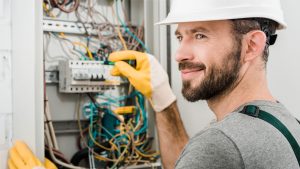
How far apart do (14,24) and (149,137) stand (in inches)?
39.6

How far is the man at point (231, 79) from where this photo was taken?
0.81 metres

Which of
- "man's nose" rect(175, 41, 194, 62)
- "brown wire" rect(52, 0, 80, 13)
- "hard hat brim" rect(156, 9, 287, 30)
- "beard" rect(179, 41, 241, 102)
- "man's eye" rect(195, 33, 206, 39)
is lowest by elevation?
"beard" rect(179, 41, 241, 102)

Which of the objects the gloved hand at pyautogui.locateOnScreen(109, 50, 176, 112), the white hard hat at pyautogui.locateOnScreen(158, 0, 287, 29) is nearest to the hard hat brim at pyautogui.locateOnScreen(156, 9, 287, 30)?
the white hard hat at pyautogui.locateOnScreen(158, 0, 287, 29)

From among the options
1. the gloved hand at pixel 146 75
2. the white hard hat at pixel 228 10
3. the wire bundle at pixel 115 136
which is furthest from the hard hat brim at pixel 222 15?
the wire bundle at pixel 115 136

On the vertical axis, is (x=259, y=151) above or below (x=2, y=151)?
above

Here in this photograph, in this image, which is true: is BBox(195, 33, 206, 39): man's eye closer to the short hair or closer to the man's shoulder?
the short hair

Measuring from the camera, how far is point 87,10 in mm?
2035

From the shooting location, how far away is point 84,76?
179 cm

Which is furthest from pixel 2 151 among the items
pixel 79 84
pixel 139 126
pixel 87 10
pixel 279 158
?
pixel 279 158

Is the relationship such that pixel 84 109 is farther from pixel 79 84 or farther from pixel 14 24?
pixel 14 24

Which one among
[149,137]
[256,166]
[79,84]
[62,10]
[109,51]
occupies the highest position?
[62,10]

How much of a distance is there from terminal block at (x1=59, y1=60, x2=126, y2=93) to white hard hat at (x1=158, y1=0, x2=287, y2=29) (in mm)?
850

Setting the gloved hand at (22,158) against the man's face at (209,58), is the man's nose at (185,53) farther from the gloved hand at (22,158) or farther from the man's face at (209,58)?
the gloved hand at (22,158)

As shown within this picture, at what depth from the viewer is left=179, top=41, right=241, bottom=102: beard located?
101 cm
